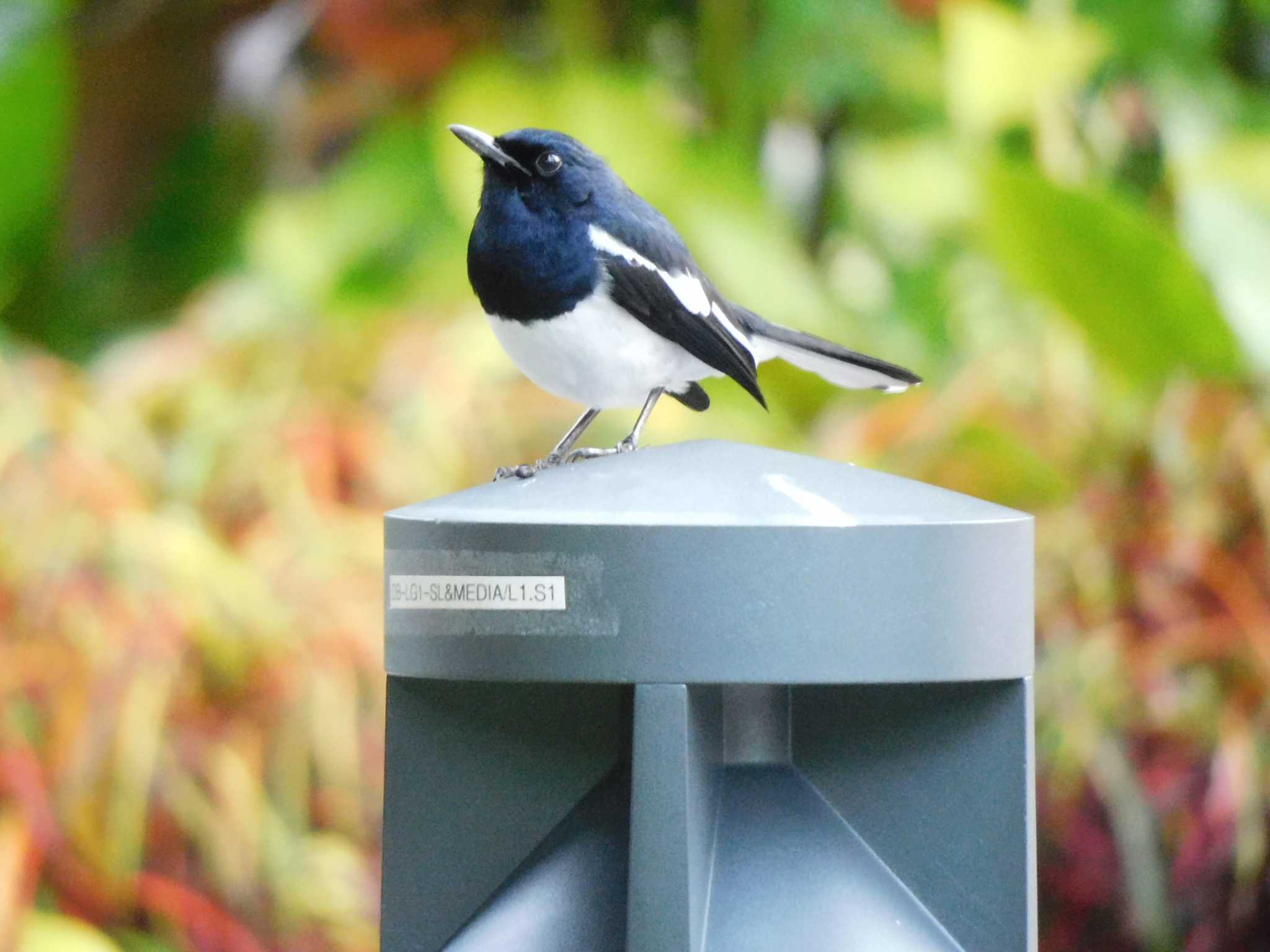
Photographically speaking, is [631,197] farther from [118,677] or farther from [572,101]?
[572,101]

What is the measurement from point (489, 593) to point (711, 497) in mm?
151

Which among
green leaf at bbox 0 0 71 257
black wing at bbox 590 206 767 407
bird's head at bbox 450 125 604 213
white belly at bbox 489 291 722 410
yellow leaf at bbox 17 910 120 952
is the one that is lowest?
yellow leaf at bbox 17 910 120 952

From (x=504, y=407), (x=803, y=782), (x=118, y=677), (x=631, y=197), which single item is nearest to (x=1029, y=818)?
(x=803, y=782)

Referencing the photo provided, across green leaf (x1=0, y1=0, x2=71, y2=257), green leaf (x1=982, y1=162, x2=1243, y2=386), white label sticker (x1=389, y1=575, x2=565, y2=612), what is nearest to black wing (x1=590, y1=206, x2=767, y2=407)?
white label sticker (x1=389, y1=575, x2=565, y2=612)

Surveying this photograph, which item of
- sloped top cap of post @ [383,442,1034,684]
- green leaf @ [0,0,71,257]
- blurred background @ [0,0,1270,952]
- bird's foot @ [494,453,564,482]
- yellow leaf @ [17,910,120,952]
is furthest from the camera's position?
green leaf @ [0,0,71,257]

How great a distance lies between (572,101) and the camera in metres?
3.62

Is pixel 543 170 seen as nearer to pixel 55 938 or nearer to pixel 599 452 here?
pixel 599 452

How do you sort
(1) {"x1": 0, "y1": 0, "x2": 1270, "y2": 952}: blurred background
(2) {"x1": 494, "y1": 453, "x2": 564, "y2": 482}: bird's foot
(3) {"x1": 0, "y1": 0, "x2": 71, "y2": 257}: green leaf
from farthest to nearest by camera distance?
(3) {"x1": 0, "y1": 0, "x2": 71, "y2": 257}: green leaf < (1) {"x1": 0, "y1": 0, "x2": 1270, "y2": 952}: blurred background < (2) {"x1": 494, "y1": 453, "x2": 564, "y2": 482}: bird's foot

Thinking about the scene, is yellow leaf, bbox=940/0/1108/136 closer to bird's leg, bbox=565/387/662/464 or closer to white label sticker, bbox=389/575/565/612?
bird's leg, bbox=565/387/662/464

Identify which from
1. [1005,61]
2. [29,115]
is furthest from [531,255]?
[29,115]

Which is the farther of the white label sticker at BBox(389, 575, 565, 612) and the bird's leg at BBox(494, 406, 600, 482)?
the bird's leg at BBox(494, 406, 600, 482)

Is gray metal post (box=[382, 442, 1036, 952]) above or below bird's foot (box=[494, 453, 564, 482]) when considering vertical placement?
below

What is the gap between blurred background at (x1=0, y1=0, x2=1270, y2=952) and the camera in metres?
2.36

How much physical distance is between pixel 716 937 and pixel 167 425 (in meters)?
2.32
